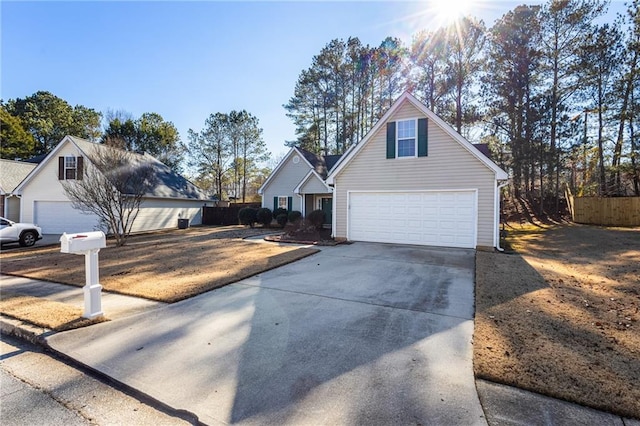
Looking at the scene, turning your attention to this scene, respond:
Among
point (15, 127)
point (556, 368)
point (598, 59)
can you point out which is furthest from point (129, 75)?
point (598, 59)

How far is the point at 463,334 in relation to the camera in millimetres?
3982

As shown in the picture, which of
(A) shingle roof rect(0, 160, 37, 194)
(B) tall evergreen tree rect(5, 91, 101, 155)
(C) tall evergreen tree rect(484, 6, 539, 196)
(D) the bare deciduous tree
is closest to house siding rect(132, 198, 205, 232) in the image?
(D) the bare deciduous tree

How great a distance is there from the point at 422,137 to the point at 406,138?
0.61m

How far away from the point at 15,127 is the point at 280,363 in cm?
4015

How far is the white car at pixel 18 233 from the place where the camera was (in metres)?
13.1

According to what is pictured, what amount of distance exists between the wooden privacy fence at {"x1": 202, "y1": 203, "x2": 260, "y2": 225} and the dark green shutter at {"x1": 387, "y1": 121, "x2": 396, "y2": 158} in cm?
1546

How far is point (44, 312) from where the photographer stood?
4.76m

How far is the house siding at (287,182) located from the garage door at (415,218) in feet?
28.5

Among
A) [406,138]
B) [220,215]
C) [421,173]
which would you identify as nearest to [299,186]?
[220,215]

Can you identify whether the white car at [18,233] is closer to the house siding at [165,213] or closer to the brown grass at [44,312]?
the house siding at [165,213]

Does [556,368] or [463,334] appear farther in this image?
[463,334]

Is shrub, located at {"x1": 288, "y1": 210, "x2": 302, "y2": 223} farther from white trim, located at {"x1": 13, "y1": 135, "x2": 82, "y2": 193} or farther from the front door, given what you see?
white trim, located at {"x1": 13, "y1": 135, "x2": 82, "y2": 193}

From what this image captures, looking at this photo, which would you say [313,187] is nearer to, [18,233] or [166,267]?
[166,267]

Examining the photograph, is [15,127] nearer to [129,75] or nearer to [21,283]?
[129,75]
